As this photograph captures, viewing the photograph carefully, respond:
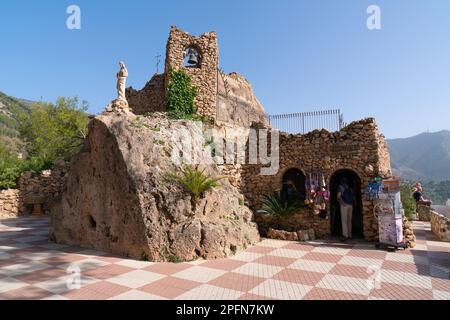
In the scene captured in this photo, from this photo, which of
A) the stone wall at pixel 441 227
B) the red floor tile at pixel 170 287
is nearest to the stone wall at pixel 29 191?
the red floor tile at pixel 170 287

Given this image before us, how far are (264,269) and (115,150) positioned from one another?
16.6 ft

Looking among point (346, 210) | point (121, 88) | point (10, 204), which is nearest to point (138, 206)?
point (121, 88)

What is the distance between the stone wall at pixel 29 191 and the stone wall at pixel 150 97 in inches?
238

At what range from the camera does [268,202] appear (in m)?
10.4

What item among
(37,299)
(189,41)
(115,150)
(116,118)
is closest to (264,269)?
(37,299)

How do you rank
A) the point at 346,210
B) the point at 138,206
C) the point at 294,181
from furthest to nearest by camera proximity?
the point at 294,181
the point at 346,210
the point at 138,206

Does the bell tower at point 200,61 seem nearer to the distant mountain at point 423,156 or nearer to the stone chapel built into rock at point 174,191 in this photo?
the stone chapel built into rock at point 174,191

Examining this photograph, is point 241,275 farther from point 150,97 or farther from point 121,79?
point 150,97

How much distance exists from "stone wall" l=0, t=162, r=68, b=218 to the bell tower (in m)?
8.94

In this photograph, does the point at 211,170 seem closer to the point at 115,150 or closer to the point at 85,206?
the point at 115,150

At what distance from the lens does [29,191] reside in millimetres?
16047

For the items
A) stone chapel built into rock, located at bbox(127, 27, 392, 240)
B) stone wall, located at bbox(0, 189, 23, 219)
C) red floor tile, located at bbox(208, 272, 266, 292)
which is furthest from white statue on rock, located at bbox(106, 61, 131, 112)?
stone wall, located at bbox(0, 189, 23, 219)

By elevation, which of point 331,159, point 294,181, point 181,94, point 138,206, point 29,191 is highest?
point 181,94

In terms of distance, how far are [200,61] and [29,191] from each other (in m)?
12.0
